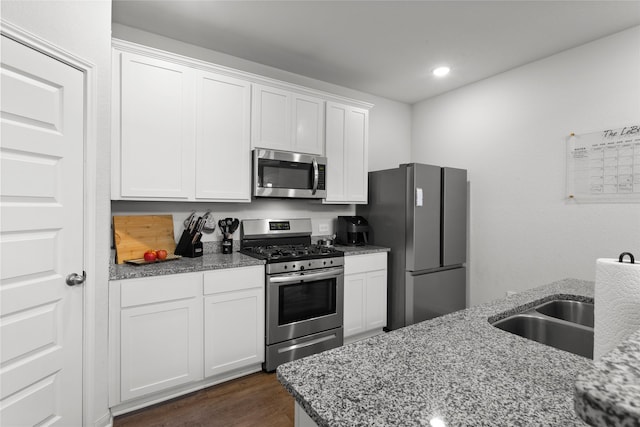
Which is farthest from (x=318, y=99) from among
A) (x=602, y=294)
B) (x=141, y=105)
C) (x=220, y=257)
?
(x=602, y=294)

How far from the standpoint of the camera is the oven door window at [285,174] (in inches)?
106

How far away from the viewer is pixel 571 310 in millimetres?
1592

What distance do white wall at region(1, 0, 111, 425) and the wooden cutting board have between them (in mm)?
502

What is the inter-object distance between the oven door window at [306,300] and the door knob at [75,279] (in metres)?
1.24

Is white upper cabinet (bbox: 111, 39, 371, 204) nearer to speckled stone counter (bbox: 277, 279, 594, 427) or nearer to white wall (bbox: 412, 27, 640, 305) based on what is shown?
white wall (bbox: 412, 27, 640, 305)

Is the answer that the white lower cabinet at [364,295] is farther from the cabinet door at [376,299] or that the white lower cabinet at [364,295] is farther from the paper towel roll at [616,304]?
the paper towel roll at [616,304]

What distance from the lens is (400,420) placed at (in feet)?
2.02

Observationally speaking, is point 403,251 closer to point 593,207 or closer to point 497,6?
point 593,207

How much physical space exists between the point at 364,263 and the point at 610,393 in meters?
2.73

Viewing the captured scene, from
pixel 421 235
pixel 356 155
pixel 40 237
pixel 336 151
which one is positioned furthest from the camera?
pixel 356 155

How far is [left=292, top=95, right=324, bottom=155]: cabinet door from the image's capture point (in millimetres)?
2900

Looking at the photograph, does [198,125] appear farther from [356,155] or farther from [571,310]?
[571,310]

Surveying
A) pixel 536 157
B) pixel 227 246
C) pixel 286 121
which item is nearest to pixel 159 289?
pixel 227 246

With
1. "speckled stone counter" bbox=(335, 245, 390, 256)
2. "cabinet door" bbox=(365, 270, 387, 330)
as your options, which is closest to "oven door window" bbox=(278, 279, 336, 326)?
"speckled stone counter" bbox=(335, 245, 390, 256)
